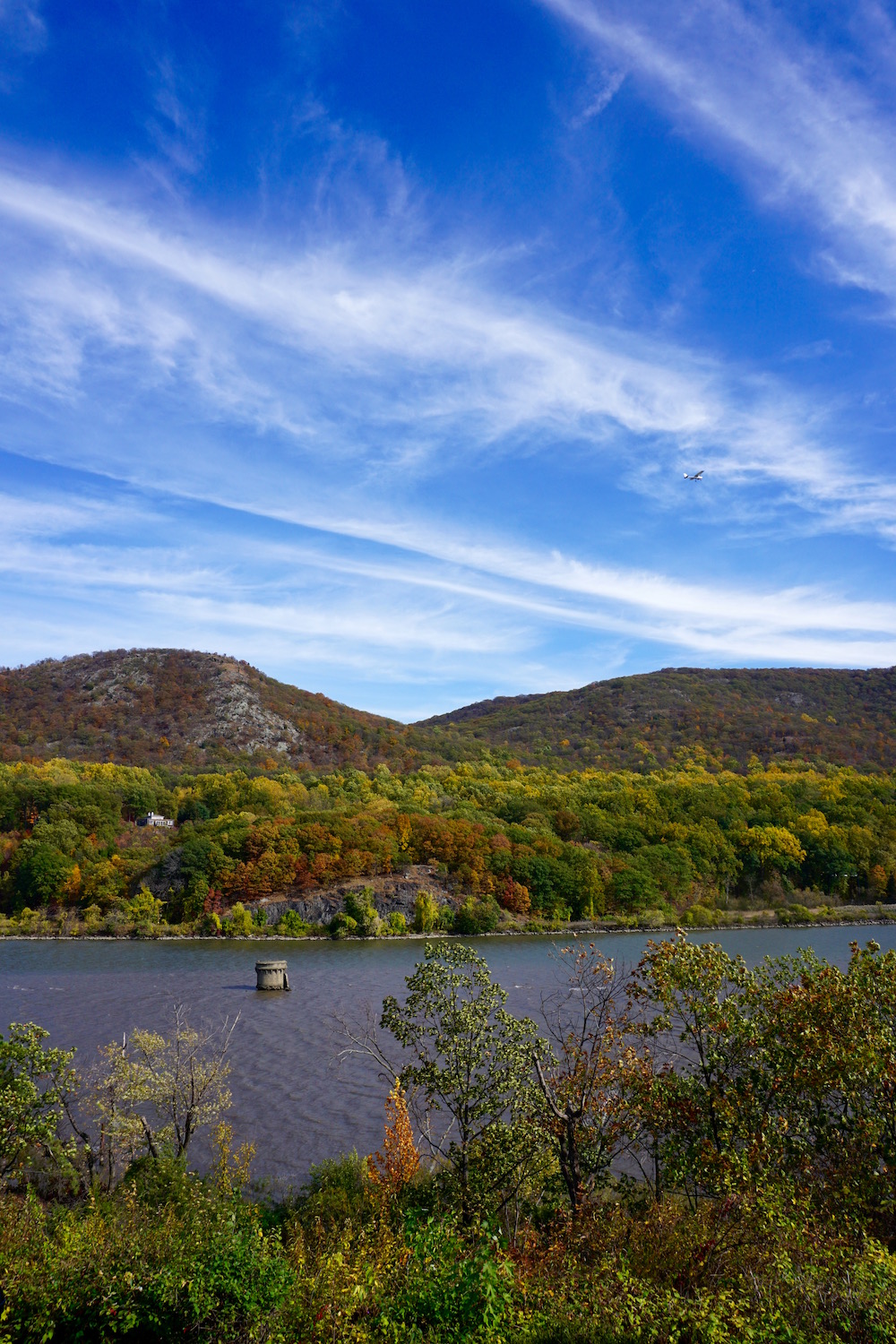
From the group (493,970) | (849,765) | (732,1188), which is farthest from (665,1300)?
(849,765)

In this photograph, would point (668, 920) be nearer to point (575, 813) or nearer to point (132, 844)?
point (575, 813)

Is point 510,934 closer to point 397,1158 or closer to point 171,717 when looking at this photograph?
point 397,1158

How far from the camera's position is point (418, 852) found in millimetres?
78688

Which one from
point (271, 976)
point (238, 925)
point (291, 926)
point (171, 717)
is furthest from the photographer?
point (171, 717)

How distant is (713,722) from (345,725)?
75.2 metres

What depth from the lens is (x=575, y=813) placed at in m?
92.1

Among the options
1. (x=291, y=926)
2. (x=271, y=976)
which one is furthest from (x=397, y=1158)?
(x=291, y=926)

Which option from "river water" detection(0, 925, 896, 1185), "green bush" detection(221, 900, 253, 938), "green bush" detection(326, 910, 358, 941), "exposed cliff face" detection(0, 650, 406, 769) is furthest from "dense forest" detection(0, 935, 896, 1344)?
"exposed cliff face" detection(0, 650, 406, 769)

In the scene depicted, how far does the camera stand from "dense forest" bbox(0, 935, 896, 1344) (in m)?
7.58

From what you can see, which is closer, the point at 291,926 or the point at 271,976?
the point at 271,976

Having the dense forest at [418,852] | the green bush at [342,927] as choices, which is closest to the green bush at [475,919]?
the dense forest at [418,852]

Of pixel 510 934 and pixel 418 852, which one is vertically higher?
pixel 418 852

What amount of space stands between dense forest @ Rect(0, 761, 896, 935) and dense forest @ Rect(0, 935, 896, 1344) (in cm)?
5374

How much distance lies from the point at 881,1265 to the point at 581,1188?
6157 mm
